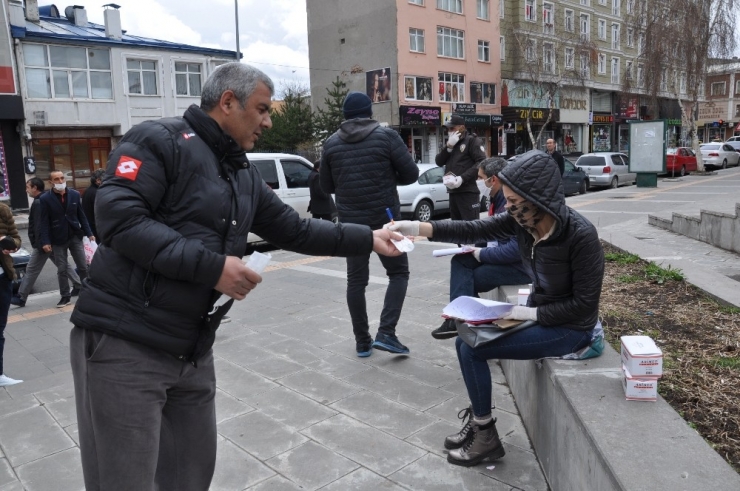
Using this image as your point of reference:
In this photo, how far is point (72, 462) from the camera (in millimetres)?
3359

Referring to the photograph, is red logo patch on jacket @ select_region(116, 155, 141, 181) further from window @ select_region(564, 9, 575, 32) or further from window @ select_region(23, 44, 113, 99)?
window @ select_region(564, 9, 575, 32)

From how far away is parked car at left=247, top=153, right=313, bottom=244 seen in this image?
1162 centimetres

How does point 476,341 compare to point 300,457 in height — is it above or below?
above

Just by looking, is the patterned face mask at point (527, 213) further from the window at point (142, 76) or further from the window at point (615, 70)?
the window at point (615, 70)

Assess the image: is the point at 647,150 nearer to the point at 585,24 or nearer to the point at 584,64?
the point at 584,64

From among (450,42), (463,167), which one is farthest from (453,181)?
(450,42)

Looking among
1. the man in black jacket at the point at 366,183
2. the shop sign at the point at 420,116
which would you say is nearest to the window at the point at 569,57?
the shop sign at the point at 420,116

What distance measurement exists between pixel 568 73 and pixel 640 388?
4257cm

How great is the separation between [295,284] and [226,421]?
401 cm

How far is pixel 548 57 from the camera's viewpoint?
1610 inches

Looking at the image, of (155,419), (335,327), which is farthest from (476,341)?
(335,327)

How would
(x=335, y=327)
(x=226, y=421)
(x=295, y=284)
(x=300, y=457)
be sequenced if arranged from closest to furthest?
(x=300, y=457) → (x=226, y=421) → (x=335, y=327) → (x=295, y=284)

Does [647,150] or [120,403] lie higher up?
[647,150]

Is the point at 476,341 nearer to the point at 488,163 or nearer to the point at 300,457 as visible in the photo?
the point at 300,457
